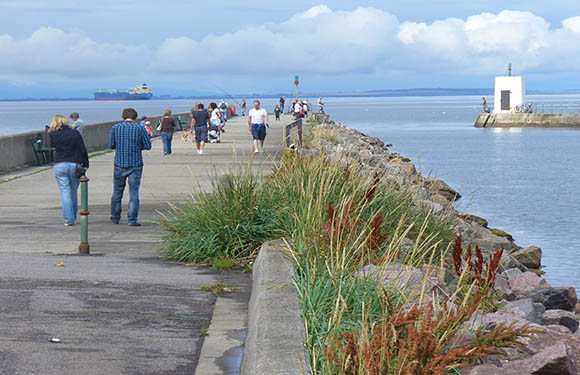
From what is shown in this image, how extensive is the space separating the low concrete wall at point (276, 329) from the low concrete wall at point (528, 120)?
3594 inches

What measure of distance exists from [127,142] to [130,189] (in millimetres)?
695

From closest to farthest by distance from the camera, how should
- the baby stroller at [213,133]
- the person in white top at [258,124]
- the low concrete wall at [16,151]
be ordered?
the low concrete wall at [16,151], the person in white top at [258,124], the baby stroller at [213,133]

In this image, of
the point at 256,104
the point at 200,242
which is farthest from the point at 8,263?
the point at 256,104

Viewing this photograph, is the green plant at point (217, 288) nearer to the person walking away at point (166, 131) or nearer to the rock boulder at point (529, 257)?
the rock boulder at point (529, 257)

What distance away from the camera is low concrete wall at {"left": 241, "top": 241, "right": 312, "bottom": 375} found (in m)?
5.05

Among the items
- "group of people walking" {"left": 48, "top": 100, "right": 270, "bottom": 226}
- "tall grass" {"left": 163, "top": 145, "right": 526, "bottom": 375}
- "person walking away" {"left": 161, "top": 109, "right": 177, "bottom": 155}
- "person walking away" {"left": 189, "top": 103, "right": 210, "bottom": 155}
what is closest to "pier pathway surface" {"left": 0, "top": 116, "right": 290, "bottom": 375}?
"group of people walking" {"left": 48, "top": 100, "right": 270, "bottom": 226}

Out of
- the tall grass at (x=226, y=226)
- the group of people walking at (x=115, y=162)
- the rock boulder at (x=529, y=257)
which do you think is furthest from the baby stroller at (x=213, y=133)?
the tall grass at (x=226, y=226)

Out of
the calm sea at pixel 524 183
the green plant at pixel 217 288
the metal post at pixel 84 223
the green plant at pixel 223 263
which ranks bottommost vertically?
the calm sea at pixel 524 183

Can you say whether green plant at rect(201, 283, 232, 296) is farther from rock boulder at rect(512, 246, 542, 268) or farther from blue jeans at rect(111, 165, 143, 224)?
rock boulder at rect(512, 246, 542, 268)

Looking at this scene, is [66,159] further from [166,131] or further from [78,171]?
[166,131]

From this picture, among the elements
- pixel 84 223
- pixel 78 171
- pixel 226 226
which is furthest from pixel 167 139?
pixel 226 226

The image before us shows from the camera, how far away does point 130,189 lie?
12.7m

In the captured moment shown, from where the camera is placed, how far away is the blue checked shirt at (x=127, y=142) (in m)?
12.7

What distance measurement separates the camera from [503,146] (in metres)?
69.5
